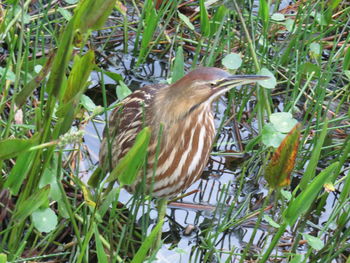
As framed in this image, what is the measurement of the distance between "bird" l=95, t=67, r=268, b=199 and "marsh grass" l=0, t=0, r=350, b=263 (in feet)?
0.48

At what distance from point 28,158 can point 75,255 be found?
0.58 meters

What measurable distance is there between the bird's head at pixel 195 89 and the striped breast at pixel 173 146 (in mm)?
35

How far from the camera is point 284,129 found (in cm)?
259

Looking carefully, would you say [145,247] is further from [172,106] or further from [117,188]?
[172,106]

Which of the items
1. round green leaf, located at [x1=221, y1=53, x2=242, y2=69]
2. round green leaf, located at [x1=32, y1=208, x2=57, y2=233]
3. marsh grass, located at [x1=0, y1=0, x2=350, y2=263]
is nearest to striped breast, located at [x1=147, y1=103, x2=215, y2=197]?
marsh grass, located at [x1=0, y1=0, x2=350, y2=263]

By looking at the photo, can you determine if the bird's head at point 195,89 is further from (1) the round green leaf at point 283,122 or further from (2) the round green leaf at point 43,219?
(2) the round green leaf at point 43,219

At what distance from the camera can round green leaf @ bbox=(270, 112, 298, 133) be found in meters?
2.60

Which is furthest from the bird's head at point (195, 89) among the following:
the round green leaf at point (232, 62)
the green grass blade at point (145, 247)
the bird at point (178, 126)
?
the green grass blade at point (145, 247)

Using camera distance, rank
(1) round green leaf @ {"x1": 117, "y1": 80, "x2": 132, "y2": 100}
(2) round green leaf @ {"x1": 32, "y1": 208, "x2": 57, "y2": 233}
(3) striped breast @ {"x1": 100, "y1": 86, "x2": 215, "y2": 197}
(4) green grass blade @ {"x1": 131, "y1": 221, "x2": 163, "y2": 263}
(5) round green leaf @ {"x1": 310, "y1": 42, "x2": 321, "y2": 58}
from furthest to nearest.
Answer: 1. (5) round green leaf @ {"x1": 310, "y1": 42, "x2": 321, "y2": 58}
2. (1) round green leaf @ {"x1": 117, "y1": 80, "x2": 132, "y2": 100}
3. (3) striped breast @ {"x1": 100, "y1": 86, "x2": 215, "y2": 197}
4. (2) round green leaf @ {"x1": 32, "y1": 208, "x2": 57, "y2": 233}
5. (4) green grass blade @ {"x1": 131, "y1": 221, "x2": 163, "y2": 263}

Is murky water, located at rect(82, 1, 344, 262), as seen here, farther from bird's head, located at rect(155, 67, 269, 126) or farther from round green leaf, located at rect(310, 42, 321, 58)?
round green leaf, located at rect(310, 42, 321, 58)

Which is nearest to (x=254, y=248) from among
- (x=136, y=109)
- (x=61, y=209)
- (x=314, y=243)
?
(x=314, y=243)

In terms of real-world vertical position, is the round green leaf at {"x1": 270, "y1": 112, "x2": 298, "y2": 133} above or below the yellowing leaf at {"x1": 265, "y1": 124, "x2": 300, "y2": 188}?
below

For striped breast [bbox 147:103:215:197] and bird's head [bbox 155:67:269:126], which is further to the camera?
striped breast [bbox 147:103:215:197]

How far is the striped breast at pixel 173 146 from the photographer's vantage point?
2.55 m
